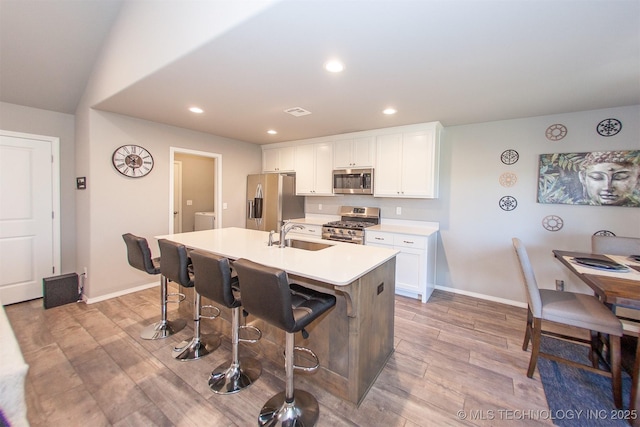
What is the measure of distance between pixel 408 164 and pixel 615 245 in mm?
2253

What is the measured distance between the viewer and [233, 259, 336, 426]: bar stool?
1.46 m

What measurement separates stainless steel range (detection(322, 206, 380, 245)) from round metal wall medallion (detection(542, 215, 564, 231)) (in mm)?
2110

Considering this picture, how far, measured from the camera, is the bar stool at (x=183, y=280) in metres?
2.13

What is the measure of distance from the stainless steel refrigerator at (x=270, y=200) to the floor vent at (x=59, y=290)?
8.43ft

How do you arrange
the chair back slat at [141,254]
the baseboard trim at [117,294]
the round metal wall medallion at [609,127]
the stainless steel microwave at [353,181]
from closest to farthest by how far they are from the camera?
the chair back slat at [141,254] < the round metal wall medallion at [609,127] < the baseboard trim at [117,294] < the stainless steel microwave at [353,181]

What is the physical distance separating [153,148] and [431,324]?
4306 millimetres

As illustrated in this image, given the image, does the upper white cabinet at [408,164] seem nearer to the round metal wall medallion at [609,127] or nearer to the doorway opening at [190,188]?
the round metal wall medallion at [609,127]

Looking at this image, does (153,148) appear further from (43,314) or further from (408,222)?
(408,222)

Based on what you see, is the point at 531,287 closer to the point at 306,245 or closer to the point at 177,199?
the point at 306,245

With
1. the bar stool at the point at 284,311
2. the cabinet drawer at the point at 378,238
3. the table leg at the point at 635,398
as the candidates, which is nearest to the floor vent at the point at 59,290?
the bar stool at the point at 284,311

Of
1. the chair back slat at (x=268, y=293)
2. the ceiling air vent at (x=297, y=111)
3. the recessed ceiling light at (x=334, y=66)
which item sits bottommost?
the chair back slat at (x=268, y=293)

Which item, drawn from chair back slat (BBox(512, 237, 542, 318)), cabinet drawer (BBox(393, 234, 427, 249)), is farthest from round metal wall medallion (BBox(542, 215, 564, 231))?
chair back slat (BBox(512, 237, 542, 318))

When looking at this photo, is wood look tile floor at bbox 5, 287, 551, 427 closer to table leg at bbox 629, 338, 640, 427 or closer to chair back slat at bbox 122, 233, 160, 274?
table leg at bbox 629, 338, 640, 427

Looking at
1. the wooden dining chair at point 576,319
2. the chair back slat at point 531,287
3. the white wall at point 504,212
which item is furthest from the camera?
the white wall at point 504,212
